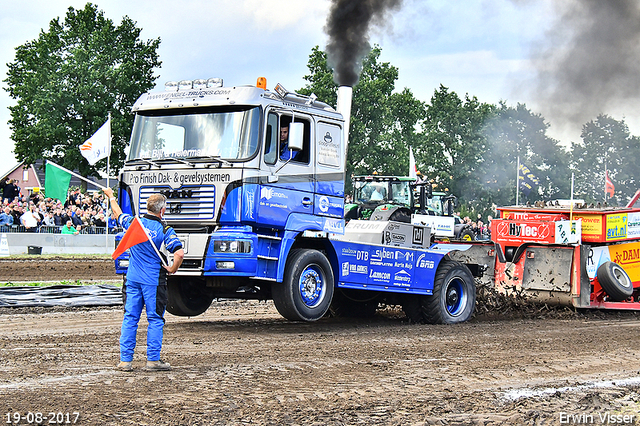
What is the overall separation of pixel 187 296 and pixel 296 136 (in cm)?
274

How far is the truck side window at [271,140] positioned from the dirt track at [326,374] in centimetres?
220

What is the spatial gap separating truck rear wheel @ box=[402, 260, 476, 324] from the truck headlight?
359 cm

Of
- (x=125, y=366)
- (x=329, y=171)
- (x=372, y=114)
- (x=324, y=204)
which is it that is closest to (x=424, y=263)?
(x=324, y=204)

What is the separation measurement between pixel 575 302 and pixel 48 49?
126 ft

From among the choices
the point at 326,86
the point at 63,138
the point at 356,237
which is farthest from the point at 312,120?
the point at 326,86

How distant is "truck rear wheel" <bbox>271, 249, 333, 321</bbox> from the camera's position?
9.60 m

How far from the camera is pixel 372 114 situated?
55.8 metres

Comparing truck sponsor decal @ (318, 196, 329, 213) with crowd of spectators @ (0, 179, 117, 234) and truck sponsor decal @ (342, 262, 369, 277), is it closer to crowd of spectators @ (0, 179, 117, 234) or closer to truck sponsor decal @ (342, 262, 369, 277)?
truck sponsor decal @ (342, 262, 369, 277)

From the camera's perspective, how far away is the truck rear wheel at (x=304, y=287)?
9602 millimetres

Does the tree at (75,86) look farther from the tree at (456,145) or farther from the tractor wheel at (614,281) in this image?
the tractor wheel at (614,281)

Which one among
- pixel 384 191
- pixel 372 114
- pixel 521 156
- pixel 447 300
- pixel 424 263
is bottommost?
pixel 447 300

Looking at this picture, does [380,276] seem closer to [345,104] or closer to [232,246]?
[232,246]

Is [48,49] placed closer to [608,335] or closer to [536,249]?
[536,249]

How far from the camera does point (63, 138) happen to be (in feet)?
140
